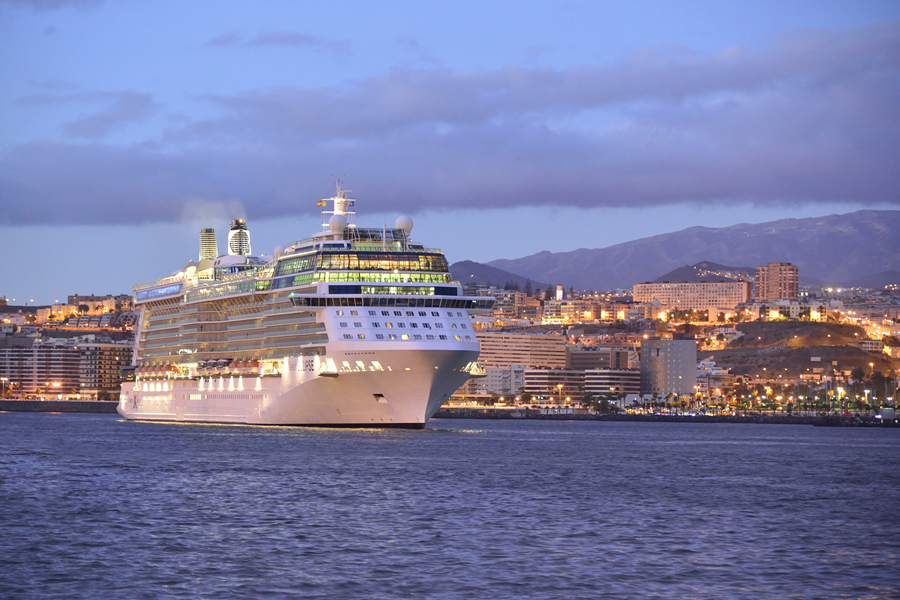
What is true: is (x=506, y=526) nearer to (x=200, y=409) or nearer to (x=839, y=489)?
(x=839, y=489)

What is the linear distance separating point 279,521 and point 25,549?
21.2 feet

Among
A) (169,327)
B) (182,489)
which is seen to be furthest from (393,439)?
(169,327)

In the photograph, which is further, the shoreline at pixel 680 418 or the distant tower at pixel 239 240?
the shoreline at pixel 680 418

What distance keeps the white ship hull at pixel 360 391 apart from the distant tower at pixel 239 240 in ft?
78.2

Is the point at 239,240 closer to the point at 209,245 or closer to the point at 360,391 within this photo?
the point at 209,245

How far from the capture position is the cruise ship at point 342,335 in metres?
63.5

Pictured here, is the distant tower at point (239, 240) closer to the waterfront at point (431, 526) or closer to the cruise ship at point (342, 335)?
the cruise ship at point (342, 335)

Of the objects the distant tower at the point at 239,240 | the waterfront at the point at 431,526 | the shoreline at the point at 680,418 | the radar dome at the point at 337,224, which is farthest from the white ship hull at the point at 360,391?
the shoreline at the point at 680,418

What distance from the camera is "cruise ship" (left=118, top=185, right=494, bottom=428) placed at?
6353cm

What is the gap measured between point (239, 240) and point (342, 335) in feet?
118

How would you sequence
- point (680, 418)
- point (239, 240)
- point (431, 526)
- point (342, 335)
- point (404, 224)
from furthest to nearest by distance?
point (680, 418), point (239, 240), point (404, 224), point (342, 335), point (431, 526)

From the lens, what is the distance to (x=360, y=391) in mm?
64125

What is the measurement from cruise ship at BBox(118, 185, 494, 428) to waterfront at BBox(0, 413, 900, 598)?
900 centimetres

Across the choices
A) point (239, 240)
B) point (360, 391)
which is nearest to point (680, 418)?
point (239, 240)
